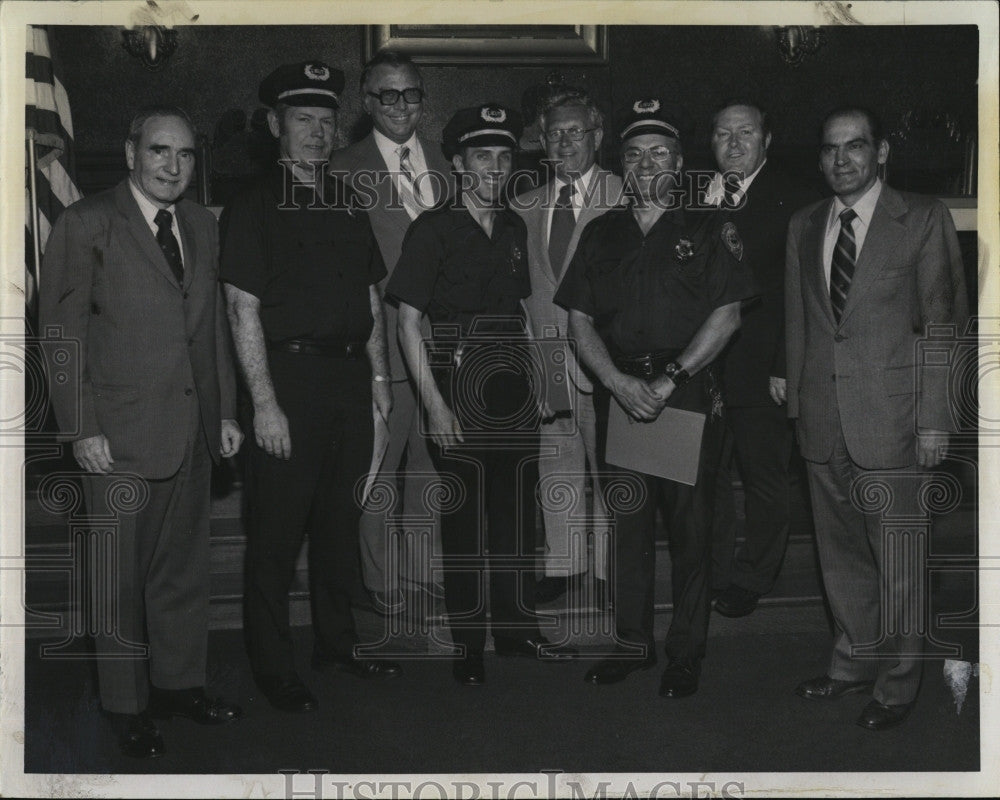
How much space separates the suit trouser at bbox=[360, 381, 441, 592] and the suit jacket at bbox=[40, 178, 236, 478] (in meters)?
0.55

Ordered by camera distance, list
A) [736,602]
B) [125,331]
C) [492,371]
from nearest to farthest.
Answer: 1. [125,331]
2. [492,371]
3. [736,602]

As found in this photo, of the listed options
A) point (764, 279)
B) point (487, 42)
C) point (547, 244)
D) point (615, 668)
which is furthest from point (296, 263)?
point (615, 668)

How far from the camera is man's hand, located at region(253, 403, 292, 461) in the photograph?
3.25 metres

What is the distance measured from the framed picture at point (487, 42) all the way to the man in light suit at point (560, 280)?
0.13 metres

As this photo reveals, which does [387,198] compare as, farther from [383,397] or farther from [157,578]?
[157,578]

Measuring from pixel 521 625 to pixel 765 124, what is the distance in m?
1.60

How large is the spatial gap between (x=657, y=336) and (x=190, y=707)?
5.38ft

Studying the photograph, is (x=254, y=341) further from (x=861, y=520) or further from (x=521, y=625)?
(x=861, y=520)

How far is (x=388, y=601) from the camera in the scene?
3.47 meters

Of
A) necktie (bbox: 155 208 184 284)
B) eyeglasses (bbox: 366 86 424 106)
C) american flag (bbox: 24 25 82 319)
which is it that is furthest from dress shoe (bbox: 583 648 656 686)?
american flag (bbox: 24 25 82 319)

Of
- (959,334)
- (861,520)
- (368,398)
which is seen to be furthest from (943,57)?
(368,398)

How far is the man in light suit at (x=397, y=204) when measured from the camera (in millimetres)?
3426

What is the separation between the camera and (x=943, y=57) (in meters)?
3.46

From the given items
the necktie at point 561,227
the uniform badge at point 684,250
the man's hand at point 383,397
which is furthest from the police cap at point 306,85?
the uniform badge at point 684,250
